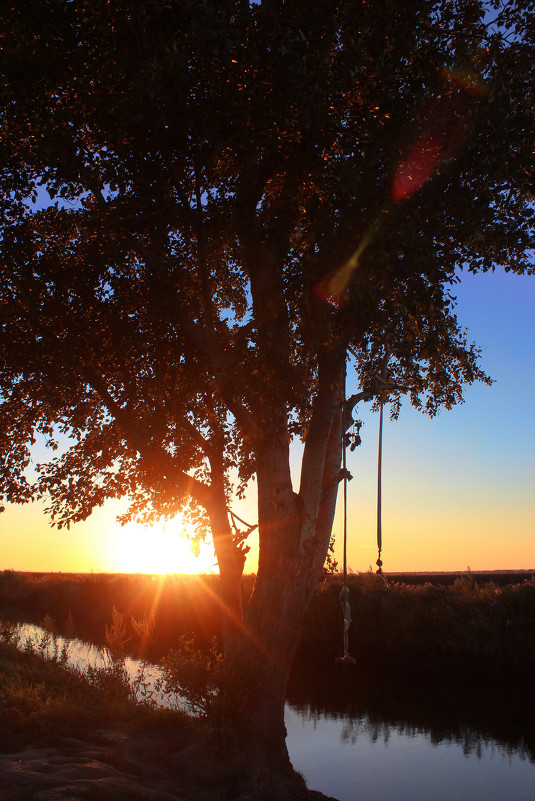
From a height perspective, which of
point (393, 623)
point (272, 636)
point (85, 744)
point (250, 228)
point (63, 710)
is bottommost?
point (85, 744)

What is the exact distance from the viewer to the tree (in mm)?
9773

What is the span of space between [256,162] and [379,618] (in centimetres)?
1683

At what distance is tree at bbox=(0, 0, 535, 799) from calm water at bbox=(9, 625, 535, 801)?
4194mm

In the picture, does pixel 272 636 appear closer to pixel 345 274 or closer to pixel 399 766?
pixel 345 274

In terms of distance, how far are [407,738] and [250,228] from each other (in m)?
12.2

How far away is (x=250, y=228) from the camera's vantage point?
1164 centimetres

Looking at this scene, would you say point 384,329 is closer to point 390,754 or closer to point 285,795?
point 285,795

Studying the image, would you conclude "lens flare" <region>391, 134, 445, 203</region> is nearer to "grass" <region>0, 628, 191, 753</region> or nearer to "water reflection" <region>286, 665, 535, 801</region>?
"grass" <region>0, 628, 191, 753</region>

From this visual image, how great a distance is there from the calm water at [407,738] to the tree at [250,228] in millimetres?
4194

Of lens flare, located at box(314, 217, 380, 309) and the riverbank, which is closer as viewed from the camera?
the riverbank

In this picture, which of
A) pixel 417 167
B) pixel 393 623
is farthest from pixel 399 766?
pixel 417 167

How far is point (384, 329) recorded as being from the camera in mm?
10242

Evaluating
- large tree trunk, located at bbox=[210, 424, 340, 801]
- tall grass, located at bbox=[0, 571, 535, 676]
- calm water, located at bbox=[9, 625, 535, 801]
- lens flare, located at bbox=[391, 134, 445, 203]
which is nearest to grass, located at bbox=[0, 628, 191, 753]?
tall grass, located at bbox=[0, 571, 535, 676]

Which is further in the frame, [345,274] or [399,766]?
[399,766]
